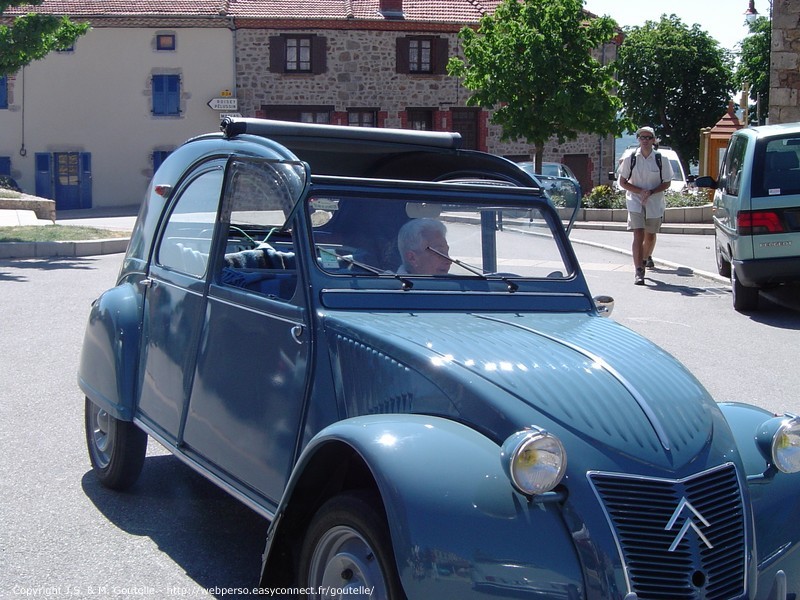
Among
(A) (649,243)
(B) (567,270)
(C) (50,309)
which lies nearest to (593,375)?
(B) (567,270)

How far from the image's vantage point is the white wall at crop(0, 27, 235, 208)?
128ft

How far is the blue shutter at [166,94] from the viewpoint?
39688 millimetres

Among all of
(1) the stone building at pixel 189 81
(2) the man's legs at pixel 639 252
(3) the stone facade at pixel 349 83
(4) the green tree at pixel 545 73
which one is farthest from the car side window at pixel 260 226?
(3) the stone facade at pixel 349 83

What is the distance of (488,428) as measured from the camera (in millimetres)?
3045

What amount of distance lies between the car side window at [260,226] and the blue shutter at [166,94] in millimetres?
36511

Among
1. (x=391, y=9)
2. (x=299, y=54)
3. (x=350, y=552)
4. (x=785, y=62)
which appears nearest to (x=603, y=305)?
(x=350, y=552)

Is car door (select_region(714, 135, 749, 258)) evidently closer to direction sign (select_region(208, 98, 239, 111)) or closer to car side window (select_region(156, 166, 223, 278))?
car side window (select_region(156, 166, 223, 278))

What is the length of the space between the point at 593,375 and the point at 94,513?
2.72m

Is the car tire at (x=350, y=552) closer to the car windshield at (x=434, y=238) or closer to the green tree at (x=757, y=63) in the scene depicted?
the car windshield at (x=434, y=238)

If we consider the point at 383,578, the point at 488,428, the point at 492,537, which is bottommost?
the point at 383,578

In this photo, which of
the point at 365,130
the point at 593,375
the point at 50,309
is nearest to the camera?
the point at 593,375

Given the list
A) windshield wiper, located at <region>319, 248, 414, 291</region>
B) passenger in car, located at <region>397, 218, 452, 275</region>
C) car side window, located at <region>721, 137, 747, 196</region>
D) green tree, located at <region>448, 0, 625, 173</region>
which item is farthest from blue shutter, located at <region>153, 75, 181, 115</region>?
windshield wiper, located at <region>319, 248, 414, 291</region>

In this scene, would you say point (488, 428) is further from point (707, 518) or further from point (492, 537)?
point (707, 518)

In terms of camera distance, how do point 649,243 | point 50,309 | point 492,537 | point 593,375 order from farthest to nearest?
point 649,243
point 50,309
point 593,375
point 492,537
